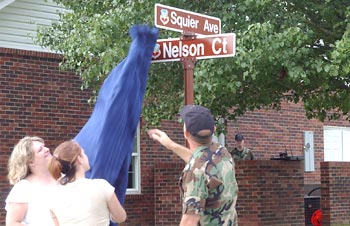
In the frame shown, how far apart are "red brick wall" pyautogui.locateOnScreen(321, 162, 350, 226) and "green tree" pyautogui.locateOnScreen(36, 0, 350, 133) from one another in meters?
3.82

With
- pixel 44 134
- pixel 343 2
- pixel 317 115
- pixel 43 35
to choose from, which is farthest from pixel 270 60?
pixel 44 134

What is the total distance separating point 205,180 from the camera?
15.8ft

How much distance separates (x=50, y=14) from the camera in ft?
48.1

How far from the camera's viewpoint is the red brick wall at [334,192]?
1630cm

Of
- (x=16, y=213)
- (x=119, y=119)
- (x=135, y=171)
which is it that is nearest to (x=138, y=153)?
(x=135, y=171)

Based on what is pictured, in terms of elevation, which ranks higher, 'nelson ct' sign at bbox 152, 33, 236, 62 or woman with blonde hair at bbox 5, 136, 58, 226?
'nelson ct' sign at bbox 152, 33, 236, 62

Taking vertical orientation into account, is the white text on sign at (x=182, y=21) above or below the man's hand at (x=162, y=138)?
above

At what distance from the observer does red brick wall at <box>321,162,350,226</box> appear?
1630cm

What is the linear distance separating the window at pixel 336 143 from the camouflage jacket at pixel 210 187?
17202mm

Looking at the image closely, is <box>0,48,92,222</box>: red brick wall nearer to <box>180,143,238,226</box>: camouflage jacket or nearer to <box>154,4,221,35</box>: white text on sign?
<box>154,4,221,35</box>: white text on sign

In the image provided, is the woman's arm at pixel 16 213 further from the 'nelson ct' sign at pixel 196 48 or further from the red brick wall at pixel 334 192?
the red brick wall at pixel 334 192

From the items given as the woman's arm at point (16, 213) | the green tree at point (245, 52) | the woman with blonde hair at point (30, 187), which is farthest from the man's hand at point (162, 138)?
the green tree at point (245, 52)

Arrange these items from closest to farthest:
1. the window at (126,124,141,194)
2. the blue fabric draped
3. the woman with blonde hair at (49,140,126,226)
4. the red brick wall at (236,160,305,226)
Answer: the woman with blonde hair at (49,140,126,226) < the blue fabric draped < the red brick wall at (236,160,305,226) < the window at (126,124,141,194)

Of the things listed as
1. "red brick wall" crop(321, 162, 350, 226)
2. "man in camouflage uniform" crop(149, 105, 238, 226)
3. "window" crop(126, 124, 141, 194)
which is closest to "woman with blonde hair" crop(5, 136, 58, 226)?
"man in camouflage uniform" crop(149, 105, 238, 226)
